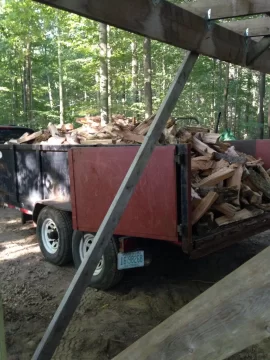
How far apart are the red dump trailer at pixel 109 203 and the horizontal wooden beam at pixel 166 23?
3.32ft

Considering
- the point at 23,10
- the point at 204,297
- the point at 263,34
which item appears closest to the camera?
the point at 204,297

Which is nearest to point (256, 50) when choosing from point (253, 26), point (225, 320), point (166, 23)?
point (253, 26)

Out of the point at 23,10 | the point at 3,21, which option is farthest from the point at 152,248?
the point at 3,21

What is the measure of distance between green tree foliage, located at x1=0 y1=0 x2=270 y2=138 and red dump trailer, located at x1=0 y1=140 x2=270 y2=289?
9.81 m

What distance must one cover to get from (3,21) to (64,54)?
7512 mm

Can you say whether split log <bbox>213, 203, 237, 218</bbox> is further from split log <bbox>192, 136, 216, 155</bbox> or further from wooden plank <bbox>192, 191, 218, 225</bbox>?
split log <bbox>192, 136, 216, 155</bbox>

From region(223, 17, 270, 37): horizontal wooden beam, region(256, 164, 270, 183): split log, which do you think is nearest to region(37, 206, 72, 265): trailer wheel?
region(256, 164, 270, 183): split log

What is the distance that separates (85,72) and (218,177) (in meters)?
15.9

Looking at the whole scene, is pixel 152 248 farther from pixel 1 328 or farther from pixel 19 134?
pixel 19 134

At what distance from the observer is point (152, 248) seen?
14.6 ft

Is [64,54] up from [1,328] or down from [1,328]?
up

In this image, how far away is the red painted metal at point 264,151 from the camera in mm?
6023

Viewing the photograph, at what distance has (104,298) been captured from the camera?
4414 millimetres

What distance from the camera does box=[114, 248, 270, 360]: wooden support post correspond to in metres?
1.17
